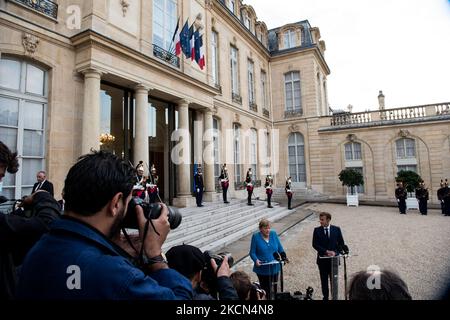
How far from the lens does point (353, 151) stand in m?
17.4

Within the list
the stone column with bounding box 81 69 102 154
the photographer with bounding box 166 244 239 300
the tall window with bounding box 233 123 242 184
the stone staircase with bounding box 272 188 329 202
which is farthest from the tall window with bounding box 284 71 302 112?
the photographer with bounding box 166 244 239 300

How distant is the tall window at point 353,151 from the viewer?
56.6ft

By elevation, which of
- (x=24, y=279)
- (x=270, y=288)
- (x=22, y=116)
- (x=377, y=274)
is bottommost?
(x=270, y=288)

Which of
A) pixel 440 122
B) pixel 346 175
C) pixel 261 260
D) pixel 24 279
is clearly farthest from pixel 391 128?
pixel 24 279

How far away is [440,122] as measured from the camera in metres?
15.1

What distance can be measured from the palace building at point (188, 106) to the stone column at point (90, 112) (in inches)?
1.3

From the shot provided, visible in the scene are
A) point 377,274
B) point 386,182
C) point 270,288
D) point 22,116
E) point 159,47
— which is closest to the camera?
point 377,274

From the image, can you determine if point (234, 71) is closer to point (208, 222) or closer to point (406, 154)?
point (208, 222)

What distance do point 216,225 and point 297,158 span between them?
40.8ft

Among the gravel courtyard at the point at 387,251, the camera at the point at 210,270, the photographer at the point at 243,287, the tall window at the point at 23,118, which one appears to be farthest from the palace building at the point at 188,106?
the camera at the point at 210,270

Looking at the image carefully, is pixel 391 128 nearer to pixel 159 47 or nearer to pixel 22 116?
pixel 159 47

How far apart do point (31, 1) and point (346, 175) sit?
15511 mm
